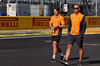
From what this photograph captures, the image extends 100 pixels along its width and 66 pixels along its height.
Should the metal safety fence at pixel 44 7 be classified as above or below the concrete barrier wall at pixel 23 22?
above

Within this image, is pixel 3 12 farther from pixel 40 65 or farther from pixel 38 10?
pixel 40 65

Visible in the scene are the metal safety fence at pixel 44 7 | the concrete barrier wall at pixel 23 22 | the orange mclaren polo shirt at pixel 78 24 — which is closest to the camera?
the orange mclaren polo shirt at pixel 78 24

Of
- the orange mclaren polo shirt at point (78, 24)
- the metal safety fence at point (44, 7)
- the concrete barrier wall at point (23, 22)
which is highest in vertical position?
the metal safety fence at point (44, 7)

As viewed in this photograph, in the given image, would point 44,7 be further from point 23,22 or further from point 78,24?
point 78,24

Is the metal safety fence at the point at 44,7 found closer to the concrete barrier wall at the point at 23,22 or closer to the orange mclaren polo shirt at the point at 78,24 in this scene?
the concrete barrier wall at the point at 23,22

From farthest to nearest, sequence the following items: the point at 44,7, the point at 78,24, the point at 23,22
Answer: the point at 44,7, the point at 23,22, the point at 78,24

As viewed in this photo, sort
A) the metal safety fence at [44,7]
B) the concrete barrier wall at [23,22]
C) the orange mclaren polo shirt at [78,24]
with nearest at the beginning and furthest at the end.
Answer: the orange mclaren polo shirt at [78,24] → the concrete barrier wall at [23,22] → the metal safety fence at [44,7]

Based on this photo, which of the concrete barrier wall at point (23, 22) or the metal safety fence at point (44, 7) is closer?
the concrete barrier wall at point (23, 22)

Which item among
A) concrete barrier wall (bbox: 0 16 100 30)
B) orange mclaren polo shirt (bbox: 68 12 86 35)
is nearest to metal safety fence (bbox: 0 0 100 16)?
concrete barrier wall (bbox: 0 16 100 30)

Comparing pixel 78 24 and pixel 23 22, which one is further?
pixel 23 22

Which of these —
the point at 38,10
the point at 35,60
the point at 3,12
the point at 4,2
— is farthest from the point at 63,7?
the point at 35,60

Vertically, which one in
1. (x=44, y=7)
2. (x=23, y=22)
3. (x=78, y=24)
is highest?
(x=44, y=7)

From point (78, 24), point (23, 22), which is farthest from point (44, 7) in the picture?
point (78, 24)

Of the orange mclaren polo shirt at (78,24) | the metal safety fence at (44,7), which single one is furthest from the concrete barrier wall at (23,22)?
the orange mclaren polo shirt at (78,24)
